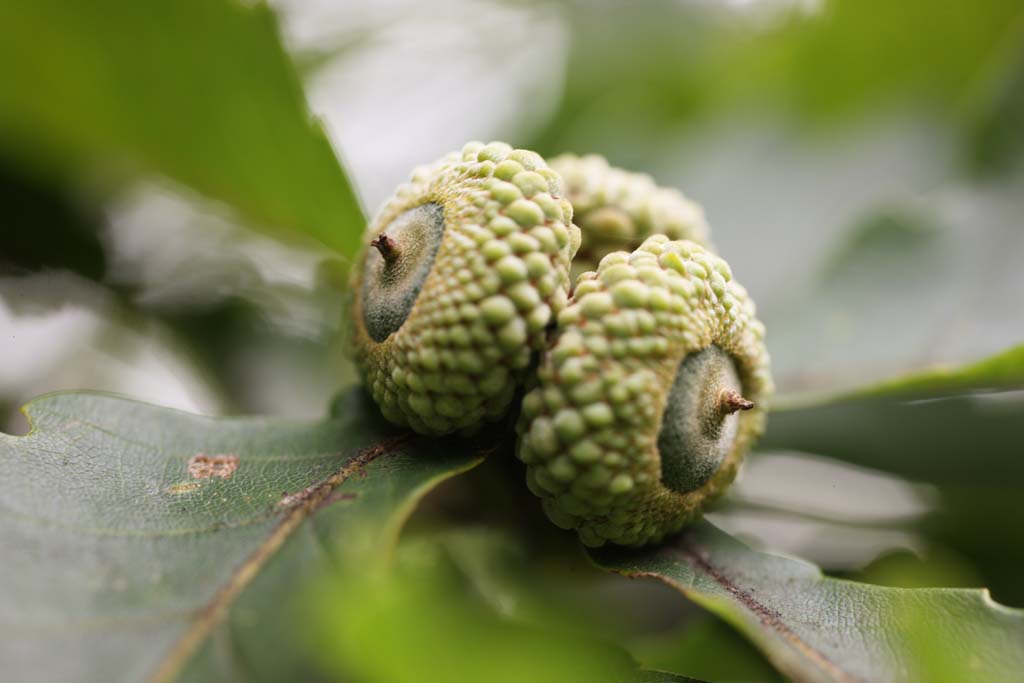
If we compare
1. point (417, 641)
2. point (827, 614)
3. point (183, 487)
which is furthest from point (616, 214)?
point (417, 641)

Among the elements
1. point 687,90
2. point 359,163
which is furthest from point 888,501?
point 359,163

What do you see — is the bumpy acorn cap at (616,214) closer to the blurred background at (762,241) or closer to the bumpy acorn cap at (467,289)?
the bumpy acorn cap at (467,289)

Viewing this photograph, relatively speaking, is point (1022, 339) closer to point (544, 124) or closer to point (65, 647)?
point (544, 124)

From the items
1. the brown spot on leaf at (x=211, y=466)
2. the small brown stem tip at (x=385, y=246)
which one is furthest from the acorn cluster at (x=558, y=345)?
the brown spot on leaf at (x=211, y=466)

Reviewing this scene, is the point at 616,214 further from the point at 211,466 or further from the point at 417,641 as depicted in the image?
the point at 417,641

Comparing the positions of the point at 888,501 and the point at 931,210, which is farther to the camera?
the point at 888,501
